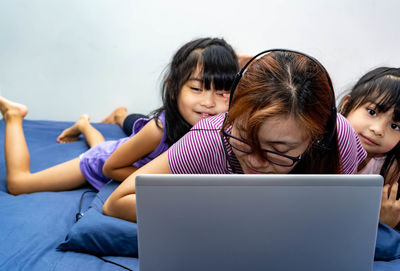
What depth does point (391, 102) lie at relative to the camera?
1.01 meters

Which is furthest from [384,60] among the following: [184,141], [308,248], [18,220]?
[18,220]

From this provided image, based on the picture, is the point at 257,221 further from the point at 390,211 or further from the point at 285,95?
the point at 390,211

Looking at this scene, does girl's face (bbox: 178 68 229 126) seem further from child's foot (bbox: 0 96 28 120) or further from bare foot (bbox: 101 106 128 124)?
bare foot (bbox: 101 106 128 124)

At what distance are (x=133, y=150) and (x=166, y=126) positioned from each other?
5.5 inches

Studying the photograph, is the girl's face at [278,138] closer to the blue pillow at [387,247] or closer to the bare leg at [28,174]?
the blue pillow at [387,247]

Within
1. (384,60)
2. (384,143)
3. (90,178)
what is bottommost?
(90,178)

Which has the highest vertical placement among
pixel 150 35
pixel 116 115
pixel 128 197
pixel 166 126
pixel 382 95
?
pixel 150 35

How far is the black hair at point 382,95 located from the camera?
1010 mm

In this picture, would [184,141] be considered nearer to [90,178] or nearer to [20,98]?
[90,178]

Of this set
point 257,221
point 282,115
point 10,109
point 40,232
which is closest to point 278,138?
point 282,115

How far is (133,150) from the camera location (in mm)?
1132

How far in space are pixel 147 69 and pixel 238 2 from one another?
70cm

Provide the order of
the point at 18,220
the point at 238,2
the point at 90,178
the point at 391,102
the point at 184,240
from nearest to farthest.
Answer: the point at 184,240, the point at 18,220, the point at 391,102, the point at 90,178, the point at 238,2

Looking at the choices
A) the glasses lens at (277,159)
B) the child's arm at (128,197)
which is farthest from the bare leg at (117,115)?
the glasses lens at (277,159)
